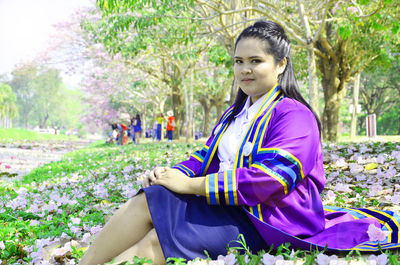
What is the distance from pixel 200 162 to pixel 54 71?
6349 centimetres

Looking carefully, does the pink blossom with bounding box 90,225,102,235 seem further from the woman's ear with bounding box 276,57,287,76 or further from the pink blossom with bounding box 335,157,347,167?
the pink blossom with bounding box 335,157,347,167

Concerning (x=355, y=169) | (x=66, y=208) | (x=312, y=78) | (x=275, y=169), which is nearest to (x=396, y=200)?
(x=355, y=169)

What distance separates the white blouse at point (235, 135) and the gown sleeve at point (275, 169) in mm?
260

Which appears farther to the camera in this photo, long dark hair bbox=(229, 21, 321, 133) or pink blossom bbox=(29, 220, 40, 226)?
pink blossom bbox=(29, 220, 40, 226)

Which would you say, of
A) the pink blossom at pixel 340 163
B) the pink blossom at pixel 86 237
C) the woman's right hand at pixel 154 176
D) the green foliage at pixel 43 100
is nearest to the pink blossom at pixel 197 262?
the woman's right hand at pixel 154 176

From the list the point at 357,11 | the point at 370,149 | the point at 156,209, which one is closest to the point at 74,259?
the point at 156,209

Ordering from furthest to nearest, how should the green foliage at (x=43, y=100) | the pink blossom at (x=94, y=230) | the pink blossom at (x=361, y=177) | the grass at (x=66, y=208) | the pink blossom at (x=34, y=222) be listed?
the green foliage at (x=43, y=100)
the pink blossom at (x=361, y=177)
the pink blossom at (x=34, y=222)
the pink blossom at (x=94, y=230)
the grass at (x=66, y=208)

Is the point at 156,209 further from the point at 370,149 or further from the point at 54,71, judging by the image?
the point at 54,71

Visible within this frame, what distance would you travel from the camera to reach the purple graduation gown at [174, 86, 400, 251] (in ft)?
6.28

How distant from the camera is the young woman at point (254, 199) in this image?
1917 mm

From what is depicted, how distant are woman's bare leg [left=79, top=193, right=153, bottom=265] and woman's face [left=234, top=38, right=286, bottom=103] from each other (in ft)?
3.04

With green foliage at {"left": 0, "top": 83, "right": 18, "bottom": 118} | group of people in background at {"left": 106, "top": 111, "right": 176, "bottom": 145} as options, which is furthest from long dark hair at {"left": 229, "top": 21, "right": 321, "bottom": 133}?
green foliage at {"left": 0, "top": 83, "right": 18, "bottom": 118}

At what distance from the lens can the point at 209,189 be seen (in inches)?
78.3

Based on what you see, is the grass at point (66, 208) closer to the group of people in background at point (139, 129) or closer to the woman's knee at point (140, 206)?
the woman's knee at point (140, 206)
